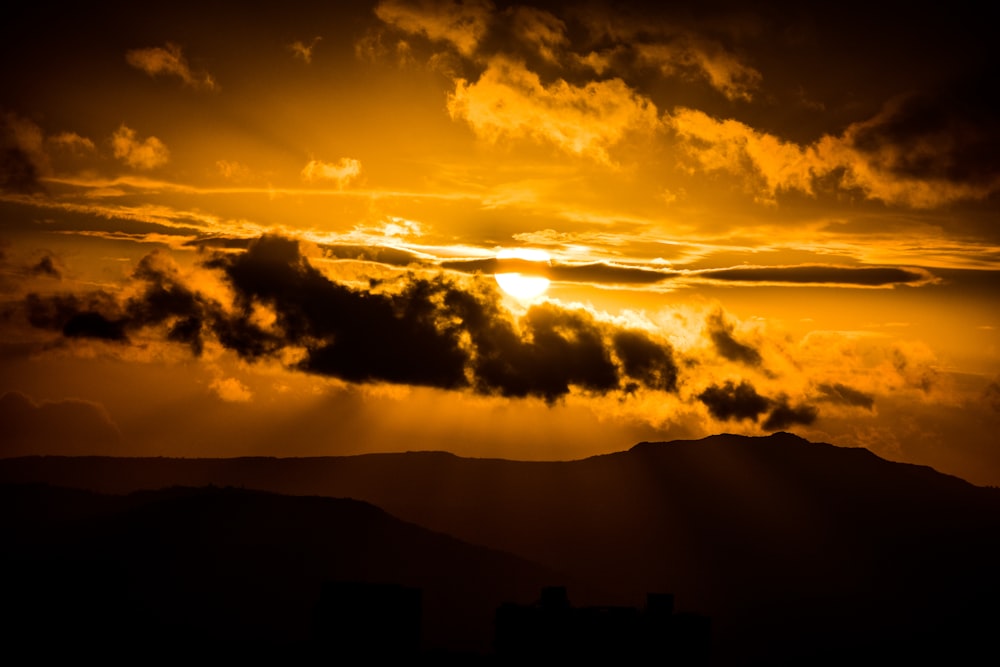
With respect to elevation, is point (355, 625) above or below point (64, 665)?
above

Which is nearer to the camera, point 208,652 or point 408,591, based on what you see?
point 408,591

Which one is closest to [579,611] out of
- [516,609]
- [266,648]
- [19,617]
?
[516,609]

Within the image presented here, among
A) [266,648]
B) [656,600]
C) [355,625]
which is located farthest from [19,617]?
[656,600]

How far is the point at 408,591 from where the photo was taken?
114 metres

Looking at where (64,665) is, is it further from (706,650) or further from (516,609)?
(706,650)

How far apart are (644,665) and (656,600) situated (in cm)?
703

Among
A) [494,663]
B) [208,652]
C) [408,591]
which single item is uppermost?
[408,591]

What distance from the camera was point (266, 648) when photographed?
197 meters

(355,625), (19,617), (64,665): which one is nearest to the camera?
(355,625)

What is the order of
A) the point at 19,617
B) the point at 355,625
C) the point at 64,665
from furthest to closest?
1. the point at 19,617
2. the point at 64,665
3. the point at 355,625

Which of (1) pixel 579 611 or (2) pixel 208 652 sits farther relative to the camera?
(2) pixel 208 652

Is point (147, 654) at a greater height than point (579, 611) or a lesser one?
lesser

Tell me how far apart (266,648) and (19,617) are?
40849 mm

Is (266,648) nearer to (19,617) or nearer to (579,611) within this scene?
(19,617)
